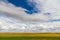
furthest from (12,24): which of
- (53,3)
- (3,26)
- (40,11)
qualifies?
(53,3)

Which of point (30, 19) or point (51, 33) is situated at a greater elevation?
point (30, 19)

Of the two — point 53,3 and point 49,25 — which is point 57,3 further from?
point 49,25

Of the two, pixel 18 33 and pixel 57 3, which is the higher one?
pixel 57 3

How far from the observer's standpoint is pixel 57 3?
1311mm

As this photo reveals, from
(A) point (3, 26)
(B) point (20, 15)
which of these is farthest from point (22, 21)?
(A) point (3, 26)

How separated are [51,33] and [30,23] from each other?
0.59ft

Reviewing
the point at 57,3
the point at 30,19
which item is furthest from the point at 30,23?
the point at 57,3

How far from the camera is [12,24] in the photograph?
1.31 meters

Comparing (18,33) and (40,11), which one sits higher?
(40,11)

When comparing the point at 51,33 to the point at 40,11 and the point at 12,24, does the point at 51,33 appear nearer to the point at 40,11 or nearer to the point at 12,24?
the point at 40,11

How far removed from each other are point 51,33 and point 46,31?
0.13 feet

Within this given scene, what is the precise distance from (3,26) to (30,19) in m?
0.22

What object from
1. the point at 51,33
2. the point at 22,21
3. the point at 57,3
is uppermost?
the point at 57,3

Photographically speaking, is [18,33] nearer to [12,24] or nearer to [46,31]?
[12,24]
